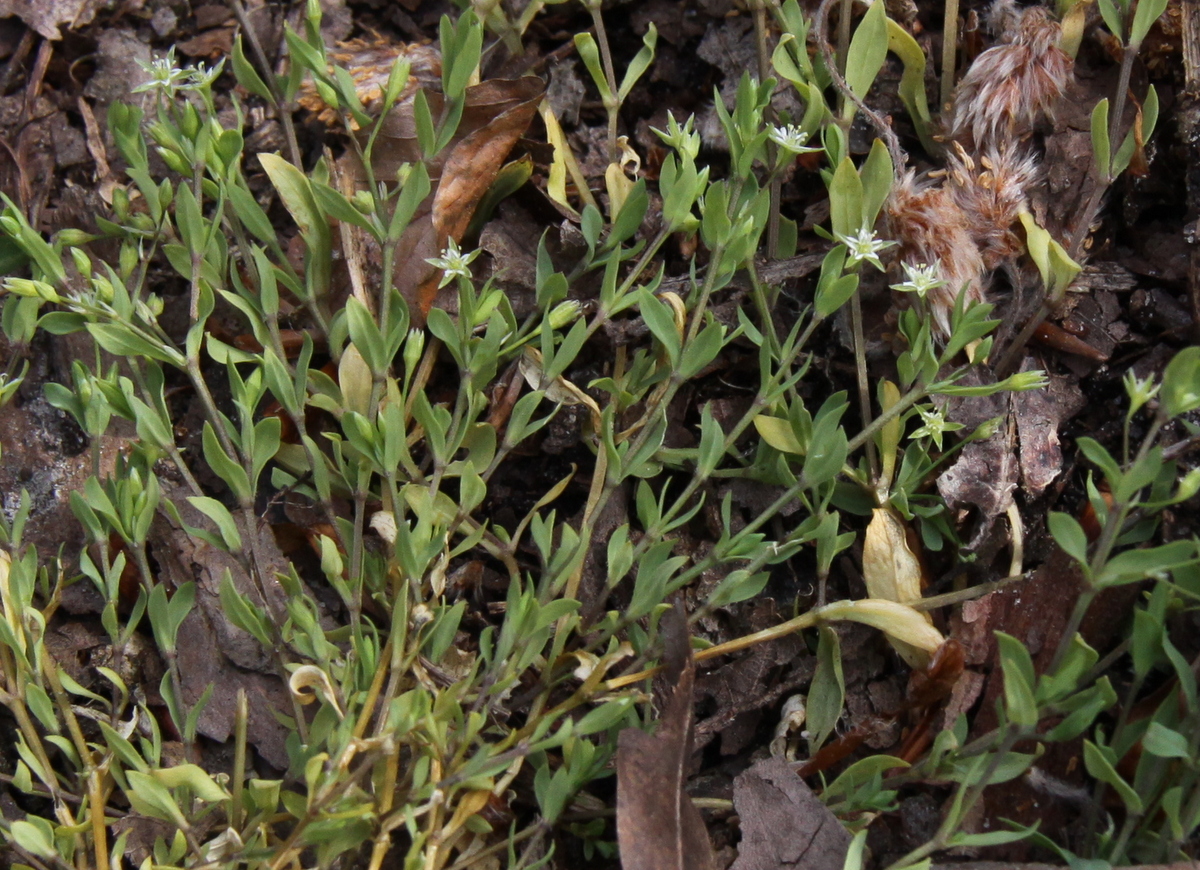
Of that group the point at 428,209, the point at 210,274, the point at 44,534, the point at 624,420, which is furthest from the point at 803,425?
the point at 44,534

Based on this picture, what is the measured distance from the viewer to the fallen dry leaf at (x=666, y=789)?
66.8 inches

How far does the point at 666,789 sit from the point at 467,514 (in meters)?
0.62

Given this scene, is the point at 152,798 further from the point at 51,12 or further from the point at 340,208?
the point at 51,12

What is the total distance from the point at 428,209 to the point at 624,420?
69 cm

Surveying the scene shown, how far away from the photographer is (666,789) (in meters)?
1.73

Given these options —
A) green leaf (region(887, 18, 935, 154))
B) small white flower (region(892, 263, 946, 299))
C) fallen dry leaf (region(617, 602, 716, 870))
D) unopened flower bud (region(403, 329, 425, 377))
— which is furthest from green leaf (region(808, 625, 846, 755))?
green leaf (region(887, 18, 935, 154))

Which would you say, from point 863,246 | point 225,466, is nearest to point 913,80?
point 863,246

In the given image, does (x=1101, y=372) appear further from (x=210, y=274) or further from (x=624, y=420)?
(x=210, y=274)

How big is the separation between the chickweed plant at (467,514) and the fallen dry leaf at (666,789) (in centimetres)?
7

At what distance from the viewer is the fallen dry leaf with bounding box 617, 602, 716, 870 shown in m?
1.70

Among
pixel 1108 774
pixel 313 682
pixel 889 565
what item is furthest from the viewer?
pixel 889 565

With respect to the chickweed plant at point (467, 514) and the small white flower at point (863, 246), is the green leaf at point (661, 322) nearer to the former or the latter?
the chickweed plant at point (467, 514)

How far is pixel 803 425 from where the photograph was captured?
6.40 feet

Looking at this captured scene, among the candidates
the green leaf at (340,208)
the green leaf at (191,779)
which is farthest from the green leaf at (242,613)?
the green leaf at (340,208)
